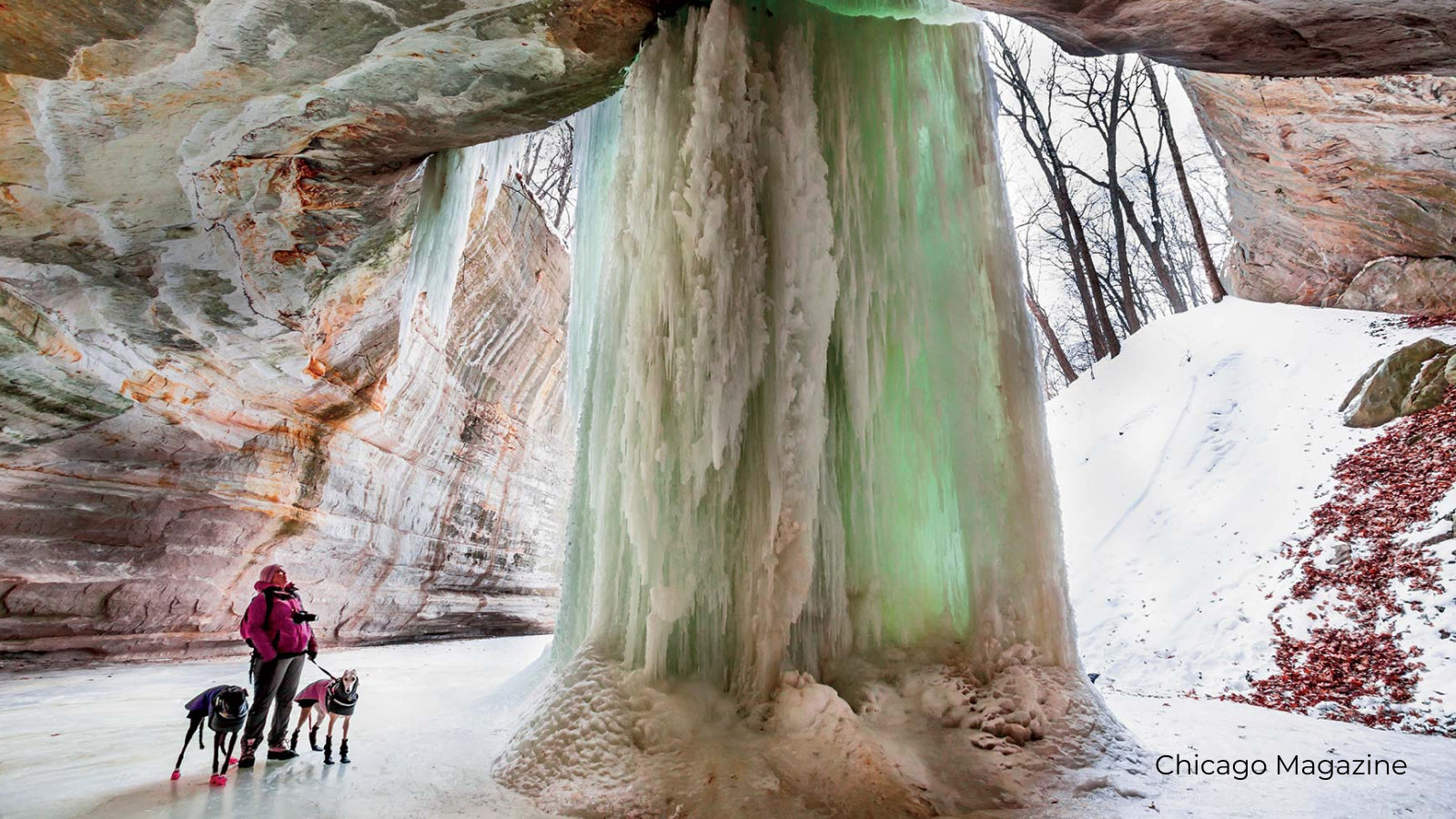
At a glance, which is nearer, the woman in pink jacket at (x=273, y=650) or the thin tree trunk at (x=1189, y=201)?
the woman in pink jacket at (x=273, y=650)

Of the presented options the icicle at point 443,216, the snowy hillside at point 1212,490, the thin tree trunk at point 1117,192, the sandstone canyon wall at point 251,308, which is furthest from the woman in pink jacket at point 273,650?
the thin tree trunk at point 1117,192

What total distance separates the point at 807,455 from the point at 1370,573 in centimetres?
644

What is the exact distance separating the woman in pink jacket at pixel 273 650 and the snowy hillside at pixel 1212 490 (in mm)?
7242

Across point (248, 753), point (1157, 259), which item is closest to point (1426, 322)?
point (1157, 259)

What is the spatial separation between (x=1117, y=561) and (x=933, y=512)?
22.6ft

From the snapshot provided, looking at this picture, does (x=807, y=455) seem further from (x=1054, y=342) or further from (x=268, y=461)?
(x=1054, y=342)

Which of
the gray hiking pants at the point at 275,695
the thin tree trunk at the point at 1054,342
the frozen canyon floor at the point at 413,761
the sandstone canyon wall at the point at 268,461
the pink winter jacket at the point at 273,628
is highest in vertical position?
the thin tree trunk at the point at 1054,342

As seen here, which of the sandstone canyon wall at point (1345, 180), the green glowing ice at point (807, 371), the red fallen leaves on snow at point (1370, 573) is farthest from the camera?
the sandstone canyon wall at point (1345, 180)

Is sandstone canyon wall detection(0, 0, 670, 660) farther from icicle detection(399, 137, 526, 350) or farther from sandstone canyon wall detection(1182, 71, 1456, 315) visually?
sandstone canyon wall detection(1182, 71, 1456, 315)

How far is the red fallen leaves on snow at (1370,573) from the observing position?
212 inches

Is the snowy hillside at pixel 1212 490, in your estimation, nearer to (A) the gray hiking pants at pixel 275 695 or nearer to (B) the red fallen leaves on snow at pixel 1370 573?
(B) the red fallen leaves on snow at pixel 1370 573

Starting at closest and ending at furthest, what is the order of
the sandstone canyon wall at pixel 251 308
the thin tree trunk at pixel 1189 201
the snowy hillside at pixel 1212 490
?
the sandstone canyon wall at pixel 251 308
the snowy hillside at pixel 1212 490
the thin tree trunk at pixel 1189 201

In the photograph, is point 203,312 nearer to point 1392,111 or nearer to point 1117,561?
point 1117,561

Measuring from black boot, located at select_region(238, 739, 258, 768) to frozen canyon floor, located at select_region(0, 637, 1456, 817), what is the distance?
6 centimetres
